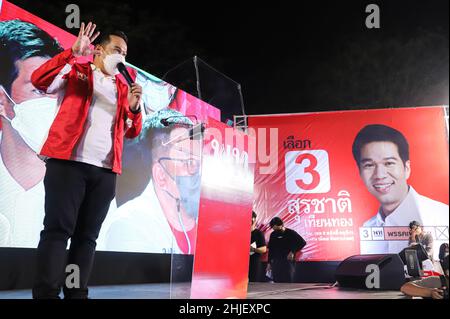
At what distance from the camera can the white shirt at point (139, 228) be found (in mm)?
3703

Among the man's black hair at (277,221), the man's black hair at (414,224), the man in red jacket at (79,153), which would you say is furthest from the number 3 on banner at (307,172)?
the man in red jacket at (79,153)

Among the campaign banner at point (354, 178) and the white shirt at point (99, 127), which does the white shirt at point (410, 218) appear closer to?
the campaign banner at point (354, 178)

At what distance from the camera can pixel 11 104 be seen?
302cm

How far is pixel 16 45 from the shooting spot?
3.08m

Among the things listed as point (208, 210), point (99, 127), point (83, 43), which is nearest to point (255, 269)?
point (208, 210)

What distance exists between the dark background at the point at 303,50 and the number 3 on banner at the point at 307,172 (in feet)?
3.58

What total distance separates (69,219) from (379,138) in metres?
4.54

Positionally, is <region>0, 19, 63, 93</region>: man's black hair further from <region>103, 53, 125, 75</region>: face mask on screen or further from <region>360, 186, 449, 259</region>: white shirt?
<region>360, 186, 449, 259</region>: white shirt

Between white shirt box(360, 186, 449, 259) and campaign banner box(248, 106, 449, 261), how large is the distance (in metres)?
0.01

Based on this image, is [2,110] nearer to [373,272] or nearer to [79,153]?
[79,153]

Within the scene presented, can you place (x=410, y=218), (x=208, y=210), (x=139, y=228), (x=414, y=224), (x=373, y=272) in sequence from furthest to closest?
1. (x=410, y=218)
2. (x=414, y=224)
3. (x=373, y=272)
4. (x=139, y=228)
5. (x=208, y=210)

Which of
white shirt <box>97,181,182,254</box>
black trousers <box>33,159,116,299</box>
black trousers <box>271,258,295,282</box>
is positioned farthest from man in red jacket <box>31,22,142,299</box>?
black trousers <box>271,258,295,282</box>
